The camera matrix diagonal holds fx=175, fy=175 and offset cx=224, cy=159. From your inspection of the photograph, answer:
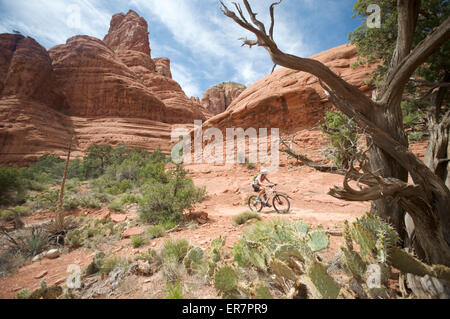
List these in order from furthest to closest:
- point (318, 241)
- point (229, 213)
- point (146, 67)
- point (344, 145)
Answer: point (146, 67), point (229, 213), point (344, 145), point (318, 241)

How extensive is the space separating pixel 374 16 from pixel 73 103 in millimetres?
49365

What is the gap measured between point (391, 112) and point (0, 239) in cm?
937

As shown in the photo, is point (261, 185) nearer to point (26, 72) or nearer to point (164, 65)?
point (26, 72)

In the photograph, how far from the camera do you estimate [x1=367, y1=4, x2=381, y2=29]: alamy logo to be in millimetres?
5327

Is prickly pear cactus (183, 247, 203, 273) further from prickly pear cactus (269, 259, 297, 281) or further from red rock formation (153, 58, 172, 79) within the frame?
red rock formation (153, 58, 172, 79)

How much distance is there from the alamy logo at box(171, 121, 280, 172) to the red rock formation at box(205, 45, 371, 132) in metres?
1.18

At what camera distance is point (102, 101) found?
124 feet

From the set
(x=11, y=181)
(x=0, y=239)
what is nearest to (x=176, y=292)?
(x=0, y=239)

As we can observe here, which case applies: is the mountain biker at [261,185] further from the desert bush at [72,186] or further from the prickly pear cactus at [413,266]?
the desert bush at [72,186]

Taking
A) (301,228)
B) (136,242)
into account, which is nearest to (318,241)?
(301,228)

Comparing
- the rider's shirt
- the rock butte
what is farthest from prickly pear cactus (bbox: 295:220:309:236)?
the rock butte

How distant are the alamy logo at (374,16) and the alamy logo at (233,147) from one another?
9.78 meters

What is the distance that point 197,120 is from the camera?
4781cm

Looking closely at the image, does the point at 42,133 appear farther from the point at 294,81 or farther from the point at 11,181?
the point at 294,81
